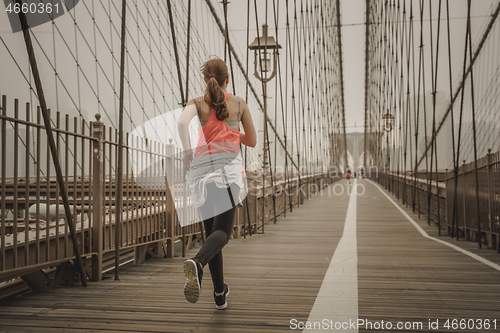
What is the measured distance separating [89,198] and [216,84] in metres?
1.11

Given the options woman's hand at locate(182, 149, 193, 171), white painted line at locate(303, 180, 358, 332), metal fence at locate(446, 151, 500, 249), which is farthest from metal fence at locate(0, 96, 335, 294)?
metal fence at locate(446, 151, 500, 249)

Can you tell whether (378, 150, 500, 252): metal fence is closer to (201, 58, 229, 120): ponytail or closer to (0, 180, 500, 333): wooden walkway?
(0, 180, 500, 333): wooden walkway

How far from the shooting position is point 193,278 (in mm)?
1498

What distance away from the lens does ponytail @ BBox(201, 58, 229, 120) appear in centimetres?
165

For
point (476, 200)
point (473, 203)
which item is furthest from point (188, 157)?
point (473, 203)

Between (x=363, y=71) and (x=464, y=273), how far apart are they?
37733 mm

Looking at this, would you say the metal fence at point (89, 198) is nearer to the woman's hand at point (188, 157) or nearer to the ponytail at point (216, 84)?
the woman's hand at point (188, 157)

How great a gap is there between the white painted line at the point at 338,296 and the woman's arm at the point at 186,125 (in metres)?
0.77

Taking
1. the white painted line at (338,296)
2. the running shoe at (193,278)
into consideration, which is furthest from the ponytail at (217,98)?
the white painted line at (338,296)

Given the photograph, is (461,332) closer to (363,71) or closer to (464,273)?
(464,273)

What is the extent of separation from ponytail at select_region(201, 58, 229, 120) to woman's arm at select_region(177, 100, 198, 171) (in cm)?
8

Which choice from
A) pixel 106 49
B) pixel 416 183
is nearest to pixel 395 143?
pixel 416 183

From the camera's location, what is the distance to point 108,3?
9.36 m

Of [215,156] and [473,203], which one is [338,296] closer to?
[215,156]
